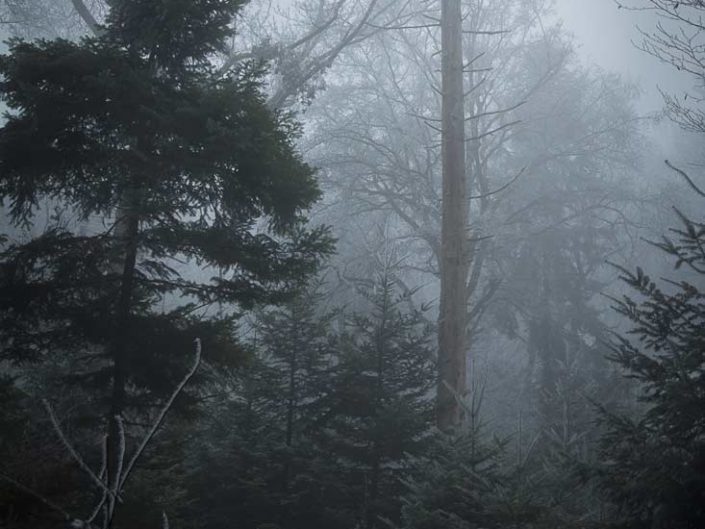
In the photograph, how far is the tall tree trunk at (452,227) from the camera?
842 centimetres

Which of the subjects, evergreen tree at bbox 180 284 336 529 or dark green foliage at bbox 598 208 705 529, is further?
evergreen tree at bbox 180 284 336 529

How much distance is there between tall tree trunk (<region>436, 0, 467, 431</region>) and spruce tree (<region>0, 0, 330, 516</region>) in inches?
144

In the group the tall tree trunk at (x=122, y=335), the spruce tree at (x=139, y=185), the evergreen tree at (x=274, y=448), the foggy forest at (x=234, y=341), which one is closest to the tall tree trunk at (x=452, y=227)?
the foggy forest at (x=234, y=341)

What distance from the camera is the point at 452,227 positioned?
8.79 metres

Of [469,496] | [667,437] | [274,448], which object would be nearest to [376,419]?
[274,448]

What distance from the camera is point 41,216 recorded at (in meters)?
29.5

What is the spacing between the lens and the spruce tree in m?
4.82

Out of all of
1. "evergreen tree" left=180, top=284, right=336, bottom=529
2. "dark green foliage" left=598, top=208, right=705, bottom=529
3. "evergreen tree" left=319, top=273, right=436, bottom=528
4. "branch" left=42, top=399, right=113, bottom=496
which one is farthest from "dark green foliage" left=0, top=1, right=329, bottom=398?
"dark green foliage" left=598, top=208, right=705, bottom=529

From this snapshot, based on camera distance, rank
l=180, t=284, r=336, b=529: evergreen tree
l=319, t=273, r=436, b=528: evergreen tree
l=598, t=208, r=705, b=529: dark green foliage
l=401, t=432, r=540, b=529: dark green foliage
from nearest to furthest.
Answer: l=598, t=208, r=705, b=529: dark green foliage → l=401, t=432, r=540, b=529: dark green foliage → l=319, t=273, r=436, b=528: evergreen tree → l=180, t=284, r=336, b=529: evergreen tree

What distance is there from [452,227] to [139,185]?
17.0 ft

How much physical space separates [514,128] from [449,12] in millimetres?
9691

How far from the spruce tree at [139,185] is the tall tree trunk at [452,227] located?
367 centimetres

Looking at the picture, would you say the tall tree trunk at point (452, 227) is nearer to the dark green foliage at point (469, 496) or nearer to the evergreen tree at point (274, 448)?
the evergreen tree at point (274, 448)

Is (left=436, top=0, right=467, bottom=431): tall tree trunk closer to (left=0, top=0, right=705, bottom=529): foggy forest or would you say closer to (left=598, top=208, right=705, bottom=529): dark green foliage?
(left=0, top=0, right=705, bottom=529): foggy forest
